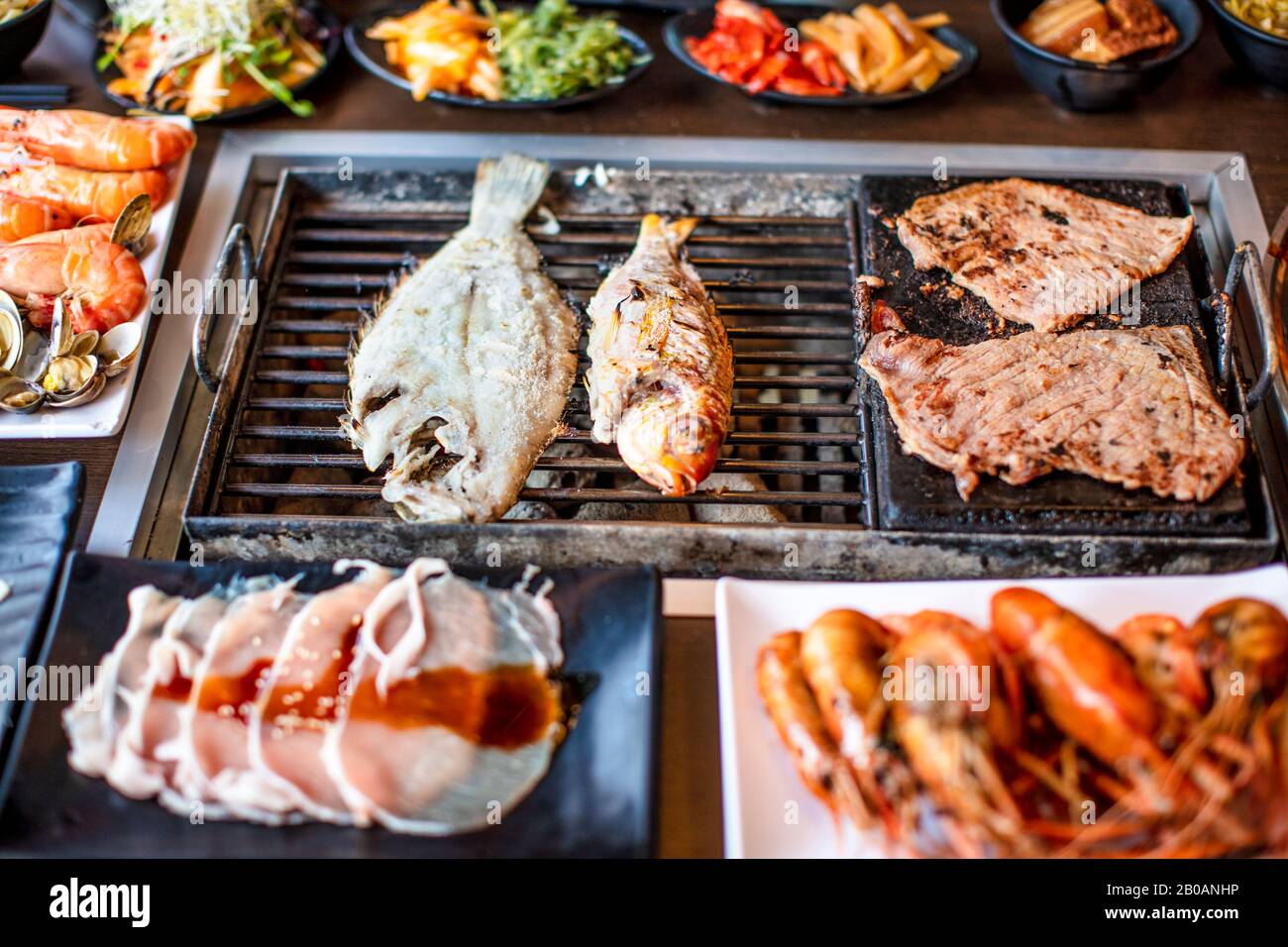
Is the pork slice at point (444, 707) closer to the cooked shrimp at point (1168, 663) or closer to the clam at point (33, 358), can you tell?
the cooked shrimp at point (1168, 663)

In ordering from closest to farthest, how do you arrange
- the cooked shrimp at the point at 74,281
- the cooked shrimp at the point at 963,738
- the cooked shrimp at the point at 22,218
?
the cooked shrimp at the point at 963,738 → the cooked shrimp at the point at 74,281 → the cooked shrimp at the point at 22,218

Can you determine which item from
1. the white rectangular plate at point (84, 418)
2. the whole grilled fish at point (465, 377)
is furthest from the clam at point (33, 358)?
the whole grilled fish at point (465, 377)

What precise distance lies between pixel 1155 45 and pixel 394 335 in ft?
12.0

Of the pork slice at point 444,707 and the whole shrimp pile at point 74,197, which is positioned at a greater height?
the whole shrimp pile at point 74,197

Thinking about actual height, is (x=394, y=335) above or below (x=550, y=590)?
above

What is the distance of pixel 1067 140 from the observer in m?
4.31

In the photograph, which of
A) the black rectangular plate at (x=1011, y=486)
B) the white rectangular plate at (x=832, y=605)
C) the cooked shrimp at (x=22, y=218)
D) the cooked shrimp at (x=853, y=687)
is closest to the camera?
the cooked shrimp at (x=853, y=687)

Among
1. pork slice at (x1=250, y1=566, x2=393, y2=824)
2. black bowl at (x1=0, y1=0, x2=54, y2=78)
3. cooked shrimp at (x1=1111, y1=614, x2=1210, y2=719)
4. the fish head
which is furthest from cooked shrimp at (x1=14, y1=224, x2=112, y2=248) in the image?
cooked shrimp at (x1=1111, y1=614, x2=1210, y2=719)

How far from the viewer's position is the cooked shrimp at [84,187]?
12.6 feet

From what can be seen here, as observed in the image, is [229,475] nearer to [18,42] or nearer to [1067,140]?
[18,42]

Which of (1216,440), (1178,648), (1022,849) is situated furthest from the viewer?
(1216,440)

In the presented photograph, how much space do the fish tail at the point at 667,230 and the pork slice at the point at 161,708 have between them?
7.06 ft

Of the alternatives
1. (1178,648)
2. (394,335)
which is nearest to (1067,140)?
(1178,648)

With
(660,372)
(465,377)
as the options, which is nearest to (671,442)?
(660,372)
